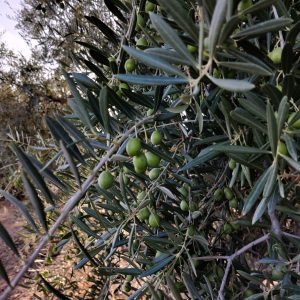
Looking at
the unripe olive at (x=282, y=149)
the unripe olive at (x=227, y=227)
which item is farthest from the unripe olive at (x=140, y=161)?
the unripe olive at (x=227, y=227)

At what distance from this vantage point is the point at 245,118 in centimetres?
56

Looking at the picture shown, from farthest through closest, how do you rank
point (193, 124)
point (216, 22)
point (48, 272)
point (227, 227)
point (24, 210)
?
point (48, 272) < point (227, 227) < point (193, 124) < point (24, 210) < point (216, 22)

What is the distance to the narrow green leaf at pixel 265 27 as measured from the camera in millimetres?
426

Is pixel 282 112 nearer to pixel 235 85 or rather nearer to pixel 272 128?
pixel 272 128

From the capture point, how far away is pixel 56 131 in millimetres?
523

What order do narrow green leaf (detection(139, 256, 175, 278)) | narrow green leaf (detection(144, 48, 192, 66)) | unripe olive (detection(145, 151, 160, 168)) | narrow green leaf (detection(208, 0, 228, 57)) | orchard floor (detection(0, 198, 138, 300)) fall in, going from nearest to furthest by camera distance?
narrow green leaf (detection(208, 0, 228, 57)) → narrow green leaf (detection(144, 48, 192, 66)) → unripe olive (detection(145, 151, 160, 168)) → narrow green leaf (detection(139, 256, 175, 278)) → orchard floor (detection(0, 198, 138, 300))

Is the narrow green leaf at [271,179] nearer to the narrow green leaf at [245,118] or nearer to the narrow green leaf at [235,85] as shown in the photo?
the narrow green leaf at [245,118]

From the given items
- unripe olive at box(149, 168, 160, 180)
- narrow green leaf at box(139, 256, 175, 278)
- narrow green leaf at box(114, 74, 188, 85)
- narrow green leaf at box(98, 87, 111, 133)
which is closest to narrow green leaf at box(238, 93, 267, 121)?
narrow green leaf at box(114, 74, 188, 85)

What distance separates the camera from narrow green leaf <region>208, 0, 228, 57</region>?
0.34 metres

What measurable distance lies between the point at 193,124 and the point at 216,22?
0.57m

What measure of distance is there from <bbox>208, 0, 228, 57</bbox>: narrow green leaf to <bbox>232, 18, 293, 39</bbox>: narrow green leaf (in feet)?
0.29

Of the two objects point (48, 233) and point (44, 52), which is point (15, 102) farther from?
point (48, 233)

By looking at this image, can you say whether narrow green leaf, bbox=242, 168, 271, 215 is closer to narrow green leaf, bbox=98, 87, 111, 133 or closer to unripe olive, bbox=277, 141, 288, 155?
unripe olive, bbox=277, 141, 288, 155

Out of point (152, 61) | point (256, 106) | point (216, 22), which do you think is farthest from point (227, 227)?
point (216, 22)
